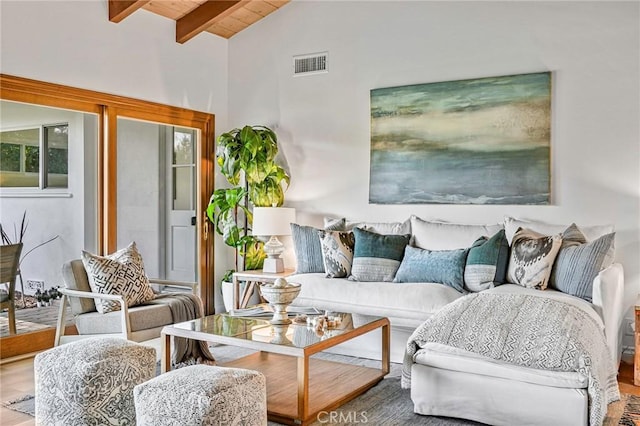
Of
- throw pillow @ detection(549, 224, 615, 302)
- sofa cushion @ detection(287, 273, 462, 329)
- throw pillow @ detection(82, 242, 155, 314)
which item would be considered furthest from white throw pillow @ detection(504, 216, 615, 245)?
throw pillow @ detection(82, 242, 155, 314)

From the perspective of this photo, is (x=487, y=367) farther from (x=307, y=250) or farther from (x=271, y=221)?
(x=271, y=221)

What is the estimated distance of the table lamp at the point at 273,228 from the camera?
5.40 metres

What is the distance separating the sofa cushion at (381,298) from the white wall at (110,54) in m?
2.04

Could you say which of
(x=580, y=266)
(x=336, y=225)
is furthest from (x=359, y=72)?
(x=580, y=266)

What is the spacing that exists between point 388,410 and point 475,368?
564 mm

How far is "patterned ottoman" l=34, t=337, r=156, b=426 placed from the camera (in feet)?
9.19

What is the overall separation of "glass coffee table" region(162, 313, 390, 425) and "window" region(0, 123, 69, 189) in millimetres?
1842

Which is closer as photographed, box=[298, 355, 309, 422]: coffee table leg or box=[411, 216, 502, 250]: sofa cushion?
box=[298, 355, 309, 422]: coffee table leg

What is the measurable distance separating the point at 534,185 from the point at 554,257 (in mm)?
779

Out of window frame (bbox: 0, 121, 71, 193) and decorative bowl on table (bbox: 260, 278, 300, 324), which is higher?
window frame (bbox: 0, 121, 71, 193)

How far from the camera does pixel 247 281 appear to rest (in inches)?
214

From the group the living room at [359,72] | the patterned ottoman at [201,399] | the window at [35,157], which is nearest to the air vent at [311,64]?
the living room at [359,72]

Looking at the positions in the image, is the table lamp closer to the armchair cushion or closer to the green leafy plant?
the green leafy plant

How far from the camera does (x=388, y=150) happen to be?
540 centimetres
